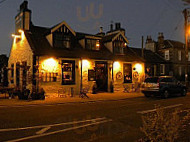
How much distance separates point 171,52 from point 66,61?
19.6 meters

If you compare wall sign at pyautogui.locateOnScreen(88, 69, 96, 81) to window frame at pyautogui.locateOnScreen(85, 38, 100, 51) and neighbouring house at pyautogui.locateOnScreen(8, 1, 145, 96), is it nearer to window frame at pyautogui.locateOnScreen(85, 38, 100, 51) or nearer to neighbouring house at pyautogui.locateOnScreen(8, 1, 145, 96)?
neighbouring house at pyautogui.locateOnScreen(8, 1, 145, 96)

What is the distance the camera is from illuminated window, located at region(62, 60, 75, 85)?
1717 cm

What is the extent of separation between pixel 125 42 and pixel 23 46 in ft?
39.0

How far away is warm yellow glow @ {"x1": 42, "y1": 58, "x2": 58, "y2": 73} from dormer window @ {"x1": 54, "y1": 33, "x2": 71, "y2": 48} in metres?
2.22

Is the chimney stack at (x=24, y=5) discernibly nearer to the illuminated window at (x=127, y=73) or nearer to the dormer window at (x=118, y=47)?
the dormer window at (x=118, y=47)

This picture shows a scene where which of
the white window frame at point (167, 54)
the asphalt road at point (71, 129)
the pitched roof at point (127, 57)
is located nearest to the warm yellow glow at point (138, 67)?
the pitched roof at point (127, 57)

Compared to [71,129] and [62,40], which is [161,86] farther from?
[71,129]

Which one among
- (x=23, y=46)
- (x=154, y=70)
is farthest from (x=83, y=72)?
(x=154, y=70)

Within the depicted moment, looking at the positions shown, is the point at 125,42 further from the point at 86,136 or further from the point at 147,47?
the point at 86,136

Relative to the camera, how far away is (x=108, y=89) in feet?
66.0

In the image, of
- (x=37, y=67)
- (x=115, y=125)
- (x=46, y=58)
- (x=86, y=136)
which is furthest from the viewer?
(x=46, y=58)

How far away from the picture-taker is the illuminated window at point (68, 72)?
17.2 metres

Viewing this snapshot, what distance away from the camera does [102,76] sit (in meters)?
20.4

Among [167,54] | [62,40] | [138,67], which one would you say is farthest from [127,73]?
[167,54]
